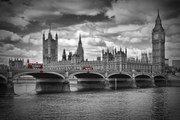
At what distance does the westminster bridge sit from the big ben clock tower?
129 feet

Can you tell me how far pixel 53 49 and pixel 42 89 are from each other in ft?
359

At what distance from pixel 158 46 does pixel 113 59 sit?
33579 mm

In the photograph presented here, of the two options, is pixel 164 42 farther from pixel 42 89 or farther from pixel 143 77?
pixel 42 89

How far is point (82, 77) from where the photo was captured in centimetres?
8175

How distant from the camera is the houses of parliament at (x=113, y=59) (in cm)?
12015

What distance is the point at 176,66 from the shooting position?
15000 cm

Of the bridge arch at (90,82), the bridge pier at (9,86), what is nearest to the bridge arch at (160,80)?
the bridge arch at (90,82)

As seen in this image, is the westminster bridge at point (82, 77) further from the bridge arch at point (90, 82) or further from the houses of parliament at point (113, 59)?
the houses of parliament at point (113, 59)

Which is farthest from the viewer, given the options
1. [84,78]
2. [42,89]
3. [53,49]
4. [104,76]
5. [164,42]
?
A: [53,49]

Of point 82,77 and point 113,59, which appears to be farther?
point 113,59

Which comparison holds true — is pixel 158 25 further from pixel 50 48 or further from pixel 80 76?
pixel 80 76

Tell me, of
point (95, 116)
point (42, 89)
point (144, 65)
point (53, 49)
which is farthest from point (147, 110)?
point (53, 49)

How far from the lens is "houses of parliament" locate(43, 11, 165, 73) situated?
12015 cm

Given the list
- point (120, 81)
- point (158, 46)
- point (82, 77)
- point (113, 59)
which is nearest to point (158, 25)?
point (158, 46)
